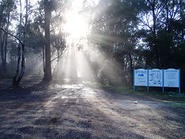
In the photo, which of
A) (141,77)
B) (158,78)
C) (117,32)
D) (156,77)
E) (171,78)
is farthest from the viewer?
(117,32)

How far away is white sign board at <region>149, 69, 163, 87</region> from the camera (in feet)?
67.6

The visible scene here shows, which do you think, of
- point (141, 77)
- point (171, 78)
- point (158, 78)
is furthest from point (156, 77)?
point (141, 77)

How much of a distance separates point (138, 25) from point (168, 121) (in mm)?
24924

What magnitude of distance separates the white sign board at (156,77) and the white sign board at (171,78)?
1.40ft

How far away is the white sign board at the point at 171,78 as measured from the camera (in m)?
19.8

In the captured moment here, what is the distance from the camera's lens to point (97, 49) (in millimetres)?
34750

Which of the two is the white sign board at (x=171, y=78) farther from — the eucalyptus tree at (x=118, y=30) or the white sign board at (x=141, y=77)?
the eucalyptus tree at (x=118, y=30)

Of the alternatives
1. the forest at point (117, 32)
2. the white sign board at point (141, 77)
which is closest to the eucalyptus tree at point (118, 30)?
the forest at point (117, 32)

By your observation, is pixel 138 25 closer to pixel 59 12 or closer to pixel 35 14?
pixel 59 12

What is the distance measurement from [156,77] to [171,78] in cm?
126

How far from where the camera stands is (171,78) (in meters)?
20.1

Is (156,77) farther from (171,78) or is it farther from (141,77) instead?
(141,77)

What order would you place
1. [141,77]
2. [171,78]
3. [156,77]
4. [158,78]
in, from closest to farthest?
[171,78], [158,78], [156,77], [141,77]

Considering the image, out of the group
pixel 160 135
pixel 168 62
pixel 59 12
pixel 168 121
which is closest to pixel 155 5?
pixel 168 62
